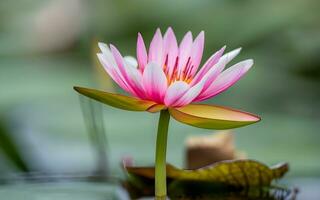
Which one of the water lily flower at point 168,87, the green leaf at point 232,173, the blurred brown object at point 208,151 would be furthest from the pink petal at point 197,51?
the blurred brown object at point 208,151

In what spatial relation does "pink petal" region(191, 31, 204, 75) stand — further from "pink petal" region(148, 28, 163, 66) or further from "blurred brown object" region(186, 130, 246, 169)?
"blurred brown object" region(186, 130, 246, 169)

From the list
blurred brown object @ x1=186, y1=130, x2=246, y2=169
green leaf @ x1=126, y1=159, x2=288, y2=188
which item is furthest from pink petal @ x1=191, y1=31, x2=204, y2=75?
blurred brown object @ x1=186, y1=130, x2=246, y2=169

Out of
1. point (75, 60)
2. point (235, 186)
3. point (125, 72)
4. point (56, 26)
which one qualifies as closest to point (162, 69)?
point (125, 72)

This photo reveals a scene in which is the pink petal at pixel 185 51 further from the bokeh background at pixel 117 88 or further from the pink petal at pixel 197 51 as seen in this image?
the bokeh background at pixel 117 88

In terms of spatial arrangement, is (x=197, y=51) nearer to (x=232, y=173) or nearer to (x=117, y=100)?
(x=117, y=100)

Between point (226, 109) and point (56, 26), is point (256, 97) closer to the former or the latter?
point (56, 26)

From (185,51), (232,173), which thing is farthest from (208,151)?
(185,51)

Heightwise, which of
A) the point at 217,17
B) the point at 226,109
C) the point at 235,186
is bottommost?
the point at 235,186
